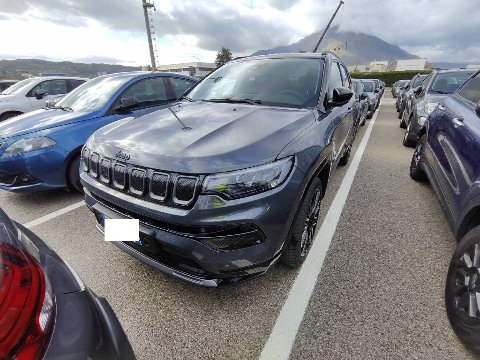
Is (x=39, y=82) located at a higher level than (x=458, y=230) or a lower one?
higher

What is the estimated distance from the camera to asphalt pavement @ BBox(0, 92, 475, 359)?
5.97ft

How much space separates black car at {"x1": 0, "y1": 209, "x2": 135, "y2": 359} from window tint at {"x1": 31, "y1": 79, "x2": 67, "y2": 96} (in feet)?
28.0

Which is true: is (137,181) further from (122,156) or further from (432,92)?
(432,92)

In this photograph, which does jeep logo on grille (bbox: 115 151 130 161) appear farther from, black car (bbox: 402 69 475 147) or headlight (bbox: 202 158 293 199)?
black car (bbox: 402 69 475 147)

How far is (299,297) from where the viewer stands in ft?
7.20

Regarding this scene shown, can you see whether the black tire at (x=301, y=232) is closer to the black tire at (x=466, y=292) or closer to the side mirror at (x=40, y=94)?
the black tire at (x=466, y=292)

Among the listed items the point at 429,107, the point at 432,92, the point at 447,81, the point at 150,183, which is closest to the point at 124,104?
the point at 150,183

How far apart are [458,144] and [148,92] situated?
418 cm

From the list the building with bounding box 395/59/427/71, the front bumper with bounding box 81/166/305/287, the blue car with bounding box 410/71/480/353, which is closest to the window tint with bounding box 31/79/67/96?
the front bumper with bounding box 81/166/305/287

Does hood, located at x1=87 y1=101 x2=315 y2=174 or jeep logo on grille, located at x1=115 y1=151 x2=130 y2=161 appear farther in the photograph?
jeep logo on grille, located at x1=115 y1=151 x2=130 y2=161

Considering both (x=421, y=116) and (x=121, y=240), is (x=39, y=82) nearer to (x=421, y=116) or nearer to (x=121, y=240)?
(x=121, y=240)

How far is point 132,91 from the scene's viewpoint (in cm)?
447

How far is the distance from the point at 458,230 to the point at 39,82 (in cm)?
963

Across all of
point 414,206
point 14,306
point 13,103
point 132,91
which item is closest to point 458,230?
point 414,206
